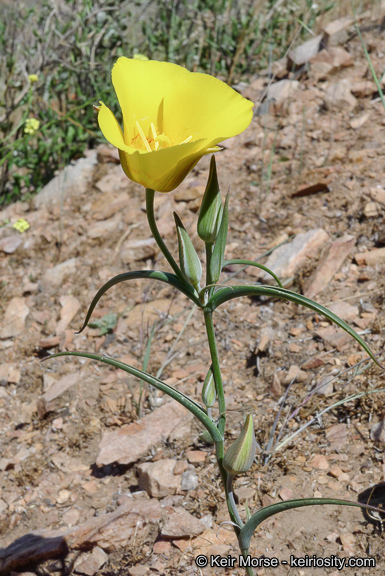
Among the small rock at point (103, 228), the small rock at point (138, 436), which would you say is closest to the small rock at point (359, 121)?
the small rock at point (103, 228)

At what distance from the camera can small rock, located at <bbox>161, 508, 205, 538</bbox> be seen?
1.60 meters

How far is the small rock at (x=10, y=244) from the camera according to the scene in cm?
322

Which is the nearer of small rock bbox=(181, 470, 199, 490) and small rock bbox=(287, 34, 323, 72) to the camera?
small rock bbox=(181, 470, 199, 490)

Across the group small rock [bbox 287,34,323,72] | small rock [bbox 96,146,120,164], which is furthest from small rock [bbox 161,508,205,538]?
small rock [bbox 287,34,323,72]

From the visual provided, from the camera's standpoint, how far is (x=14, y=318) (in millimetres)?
2797

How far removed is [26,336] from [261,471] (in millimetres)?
1456

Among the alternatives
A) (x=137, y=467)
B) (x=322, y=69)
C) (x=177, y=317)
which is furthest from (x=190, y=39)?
(x=137, y=467)

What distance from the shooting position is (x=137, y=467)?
189cm

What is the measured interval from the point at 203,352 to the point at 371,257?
0.83m

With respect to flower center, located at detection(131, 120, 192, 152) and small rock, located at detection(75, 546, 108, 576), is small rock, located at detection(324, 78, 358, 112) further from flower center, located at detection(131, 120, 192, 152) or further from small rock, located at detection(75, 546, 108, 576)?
small rock, located at detection(75, 546, 108, 576)

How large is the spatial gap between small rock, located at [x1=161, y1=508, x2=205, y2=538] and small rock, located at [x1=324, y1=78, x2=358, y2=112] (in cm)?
255

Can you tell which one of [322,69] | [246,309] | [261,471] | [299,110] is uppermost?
[322,69]

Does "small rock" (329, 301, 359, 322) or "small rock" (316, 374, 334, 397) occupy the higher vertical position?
"small rock" (329, 301, 359, 322)

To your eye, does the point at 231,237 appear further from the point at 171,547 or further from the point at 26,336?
the point at 171,547
